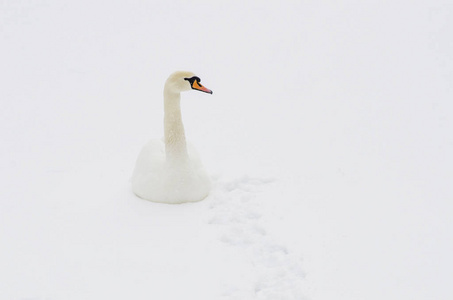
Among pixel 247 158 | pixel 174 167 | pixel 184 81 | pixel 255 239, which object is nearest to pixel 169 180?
pixel 174 167

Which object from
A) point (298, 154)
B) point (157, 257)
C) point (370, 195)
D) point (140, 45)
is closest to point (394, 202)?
point (370, 195)

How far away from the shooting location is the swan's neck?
608 cm

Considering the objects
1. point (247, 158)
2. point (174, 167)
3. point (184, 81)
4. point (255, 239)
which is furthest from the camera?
point (247, 158)

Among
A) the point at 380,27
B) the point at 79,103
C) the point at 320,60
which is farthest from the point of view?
the point at 380,27

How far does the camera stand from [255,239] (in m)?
5.36

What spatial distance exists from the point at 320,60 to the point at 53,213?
851 centimetres

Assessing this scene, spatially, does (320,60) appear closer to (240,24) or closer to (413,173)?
(240,24)

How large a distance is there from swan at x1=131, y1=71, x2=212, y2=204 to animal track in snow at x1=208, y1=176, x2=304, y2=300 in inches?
12.5

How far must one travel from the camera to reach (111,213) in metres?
6.05

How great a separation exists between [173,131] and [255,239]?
1521 mm

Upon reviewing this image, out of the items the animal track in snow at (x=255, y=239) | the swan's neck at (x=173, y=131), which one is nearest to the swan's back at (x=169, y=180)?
the swan's neck at (x=173, y=131)

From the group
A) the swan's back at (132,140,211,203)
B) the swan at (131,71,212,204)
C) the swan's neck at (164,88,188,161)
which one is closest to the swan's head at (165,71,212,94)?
the swan at (131,71,212,204)

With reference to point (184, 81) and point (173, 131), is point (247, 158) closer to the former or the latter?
point (173, 131)

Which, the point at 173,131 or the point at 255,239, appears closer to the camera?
the point at 255,239
